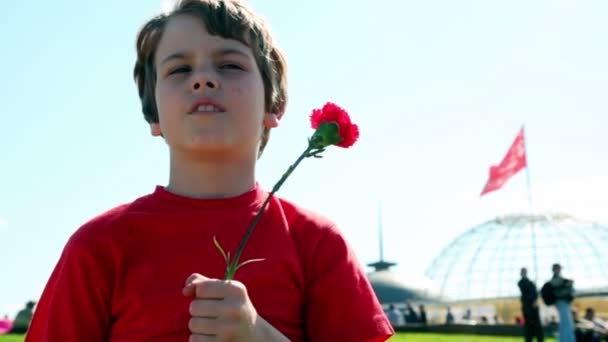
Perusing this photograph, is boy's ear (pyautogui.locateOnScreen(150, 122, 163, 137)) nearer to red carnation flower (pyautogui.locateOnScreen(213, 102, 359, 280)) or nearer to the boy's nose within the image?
the boy's nose

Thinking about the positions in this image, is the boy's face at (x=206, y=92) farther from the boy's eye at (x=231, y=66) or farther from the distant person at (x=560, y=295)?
the distant person at (x=560, y=295)

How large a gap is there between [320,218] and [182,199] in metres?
0.34

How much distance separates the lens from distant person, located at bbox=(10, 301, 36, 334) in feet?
Result: 63.1

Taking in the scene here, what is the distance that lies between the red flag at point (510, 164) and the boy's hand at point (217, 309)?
22932 mm

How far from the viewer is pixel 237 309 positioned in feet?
5.63

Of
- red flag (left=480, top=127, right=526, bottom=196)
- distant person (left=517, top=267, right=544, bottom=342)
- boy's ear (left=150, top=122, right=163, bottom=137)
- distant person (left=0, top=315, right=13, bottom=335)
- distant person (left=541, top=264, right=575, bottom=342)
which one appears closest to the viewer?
boy's ear (left=150, top=122, right=163, bottom=137)

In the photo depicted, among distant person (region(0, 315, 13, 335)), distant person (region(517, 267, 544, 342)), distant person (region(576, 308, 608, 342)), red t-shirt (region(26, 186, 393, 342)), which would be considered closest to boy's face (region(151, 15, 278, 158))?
red t-shirt (region(26, 186, 393, 342))

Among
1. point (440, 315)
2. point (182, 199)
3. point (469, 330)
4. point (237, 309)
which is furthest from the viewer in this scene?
point (440, 315)

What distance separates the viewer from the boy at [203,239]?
203 cm

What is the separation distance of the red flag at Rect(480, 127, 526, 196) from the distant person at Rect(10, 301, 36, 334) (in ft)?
39.3

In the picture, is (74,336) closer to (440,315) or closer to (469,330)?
(469,330)

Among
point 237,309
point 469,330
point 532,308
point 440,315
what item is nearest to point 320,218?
point 237,309

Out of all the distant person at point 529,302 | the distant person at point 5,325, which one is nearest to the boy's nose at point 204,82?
the distant person at point 529,302

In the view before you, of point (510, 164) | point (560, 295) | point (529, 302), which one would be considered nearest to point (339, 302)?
point (560, 295)
